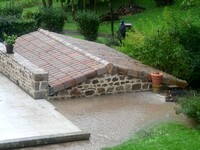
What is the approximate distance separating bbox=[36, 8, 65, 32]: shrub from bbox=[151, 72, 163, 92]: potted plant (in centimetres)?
1093

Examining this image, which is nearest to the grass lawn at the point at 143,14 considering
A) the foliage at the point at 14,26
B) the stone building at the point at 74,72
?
the foliage at the point at 14,26

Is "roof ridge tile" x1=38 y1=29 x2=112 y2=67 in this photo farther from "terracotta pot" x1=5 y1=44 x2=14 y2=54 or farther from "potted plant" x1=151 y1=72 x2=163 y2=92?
"terracotta pot" x1=5 y1=44 x2=14 y2=54

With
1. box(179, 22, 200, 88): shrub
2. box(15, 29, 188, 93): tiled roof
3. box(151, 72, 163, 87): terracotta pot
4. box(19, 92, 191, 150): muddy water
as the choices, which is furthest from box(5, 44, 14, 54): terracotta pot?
box(179, 22, 200, 88): shrub

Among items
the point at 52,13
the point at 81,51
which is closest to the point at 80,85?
the point at 81,51

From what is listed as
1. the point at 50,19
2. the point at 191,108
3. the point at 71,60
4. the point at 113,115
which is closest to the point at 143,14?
the point at 50,19

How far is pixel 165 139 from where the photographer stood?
11.4m

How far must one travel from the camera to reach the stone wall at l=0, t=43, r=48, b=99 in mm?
14383

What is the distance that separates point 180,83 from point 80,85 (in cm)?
322

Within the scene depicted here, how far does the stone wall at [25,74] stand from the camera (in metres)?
14.4

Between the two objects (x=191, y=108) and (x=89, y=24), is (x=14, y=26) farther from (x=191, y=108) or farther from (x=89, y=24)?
(x=191, y=108)

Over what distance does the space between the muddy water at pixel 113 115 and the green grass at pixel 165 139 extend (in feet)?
1.20

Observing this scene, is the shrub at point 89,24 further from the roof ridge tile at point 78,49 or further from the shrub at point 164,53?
the shrub at point 164,53

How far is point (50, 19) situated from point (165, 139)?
15.6 metres

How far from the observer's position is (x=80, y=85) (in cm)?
1524
